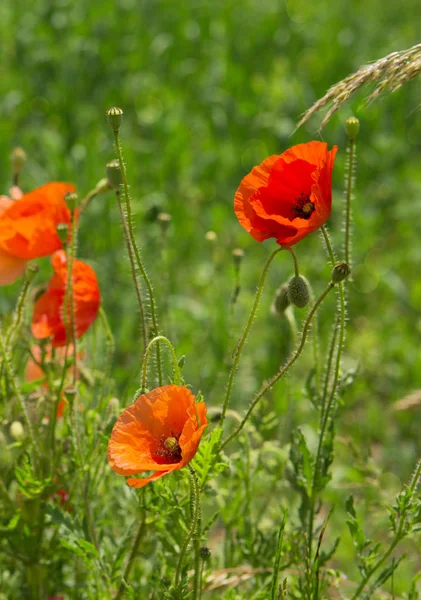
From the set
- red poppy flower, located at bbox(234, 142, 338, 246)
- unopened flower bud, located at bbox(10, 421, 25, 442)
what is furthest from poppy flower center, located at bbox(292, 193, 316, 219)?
unopened flower bud, located at bbox(10, 421, 25, 442)

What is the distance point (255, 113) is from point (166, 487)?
392 cm

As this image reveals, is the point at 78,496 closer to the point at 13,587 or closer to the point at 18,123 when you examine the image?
the point at 13,587

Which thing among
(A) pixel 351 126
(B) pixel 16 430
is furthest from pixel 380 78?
(B) pixel 16 430

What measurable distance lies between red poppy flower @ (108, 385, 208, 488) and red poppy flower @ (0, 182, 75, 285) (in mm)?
668

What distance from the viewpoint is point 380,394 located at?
3873 mm

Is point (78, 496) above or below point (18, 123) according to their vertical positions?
below

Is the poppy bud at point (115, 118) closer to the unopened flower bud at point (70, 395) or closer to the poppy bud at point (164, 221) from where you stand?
the unopened flower bud at point (70, 395)

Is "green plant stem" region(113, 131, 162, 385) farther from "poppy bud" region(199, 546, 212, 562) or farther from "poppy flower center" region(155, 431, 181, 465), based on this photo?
"poppy bud" region(199, 546, 212, 562)

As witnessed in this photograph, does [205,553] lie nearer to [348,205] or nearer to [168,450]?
[168,450]

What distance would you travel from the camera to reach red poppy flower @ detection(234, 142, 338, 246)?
5.68ft

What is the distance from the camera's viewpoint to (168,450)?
1637mm

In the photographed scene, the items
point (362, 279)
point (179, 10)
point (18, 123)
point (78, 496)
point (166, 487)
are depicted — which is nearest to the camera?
point (166, 487)

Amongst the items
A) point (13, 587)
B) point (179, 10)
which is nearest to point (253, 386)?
point (13, 587)

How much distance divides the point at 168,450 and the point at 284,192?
56 cm
